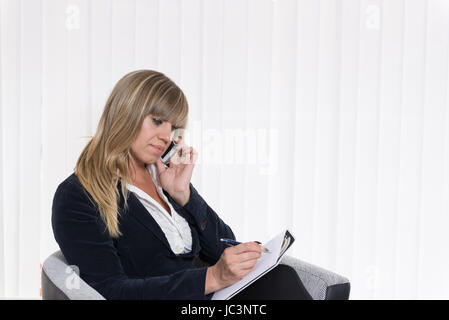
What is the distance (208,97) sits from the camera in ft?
6.16

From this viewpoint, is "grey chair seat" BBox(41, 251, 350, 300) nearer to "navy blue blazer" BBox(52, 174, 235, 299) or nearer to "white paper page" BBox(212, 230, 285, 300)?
"navy blue blazer" BBox(52, 174, 235, 299)

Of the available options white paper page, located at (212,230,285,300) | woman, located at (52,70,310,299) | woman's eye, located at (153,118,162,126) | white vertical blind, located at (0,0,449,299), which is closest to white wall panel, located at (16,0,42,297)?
white vertical blind, located at (0,0,449,299)

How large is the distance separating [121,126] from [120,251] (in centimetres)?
34

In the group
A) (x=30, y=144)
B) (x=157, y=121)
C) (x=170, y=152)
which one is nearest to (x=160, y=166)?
(x=170, y=152)

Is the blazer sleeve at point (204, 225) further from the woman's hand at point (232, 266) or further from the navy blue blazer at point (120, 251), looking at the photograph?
the woman's hand at point (232, 266)

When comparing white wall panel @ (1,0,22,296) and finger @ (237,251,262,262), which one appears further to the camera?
white wall panel @ (1,0,22,296)

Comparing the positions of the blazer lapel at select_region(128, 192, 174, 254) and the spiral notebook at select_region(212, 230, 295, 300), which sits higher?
the blazer lapel at select_region(128, 192, 174, 254)

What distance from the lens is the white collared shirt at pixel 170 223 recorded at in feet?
4.01

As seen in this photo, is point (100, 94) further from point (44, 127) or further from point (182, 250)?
point (182, 250)

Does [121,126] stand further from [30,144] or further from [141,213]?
[30,144]

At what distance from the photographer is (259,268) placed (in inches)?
41.0

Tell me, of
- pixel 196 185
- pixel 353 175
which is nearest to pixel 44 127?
pixel 196 185

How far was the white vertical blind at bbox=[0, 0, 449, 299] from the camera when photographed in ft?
6.11

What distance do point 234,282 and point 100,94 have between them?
116 cm
